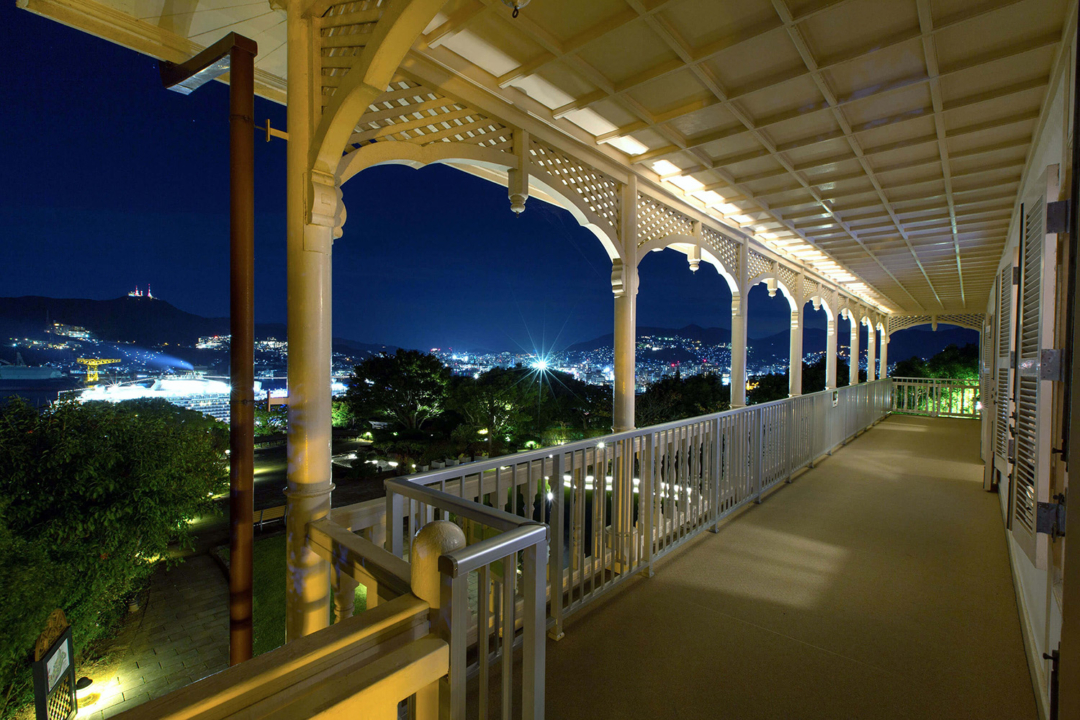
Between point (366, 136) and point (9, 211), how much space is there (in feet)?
157

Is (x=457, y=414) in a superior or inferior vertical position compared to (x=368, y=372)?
inferior

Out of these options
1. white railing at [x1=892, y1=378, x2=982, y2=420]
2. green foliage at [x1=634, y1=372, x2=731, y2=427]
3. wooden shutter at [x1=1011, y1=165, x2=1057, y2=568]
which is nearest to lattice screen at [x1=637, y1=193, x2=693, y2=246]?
wooden shutter at [x1=1011, y1=165, x2=1057, y2=568]

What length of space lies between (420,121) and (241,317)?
1.36 meters

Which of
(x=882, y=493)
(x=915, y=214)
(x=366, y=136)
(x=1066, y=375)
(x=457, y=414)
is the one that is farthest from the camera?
(x=457, y=414)

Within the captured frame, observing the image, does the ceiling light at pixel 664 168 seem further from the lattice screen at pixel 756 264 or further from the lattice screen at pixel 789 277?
the lattice screen at pixel 789 277

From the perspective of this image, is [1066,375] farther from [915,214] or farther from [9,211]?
[9,211]

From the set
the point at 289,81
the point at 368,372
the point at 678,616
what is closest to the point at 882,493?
the point at 678,616

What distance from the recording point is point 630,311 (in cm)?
387

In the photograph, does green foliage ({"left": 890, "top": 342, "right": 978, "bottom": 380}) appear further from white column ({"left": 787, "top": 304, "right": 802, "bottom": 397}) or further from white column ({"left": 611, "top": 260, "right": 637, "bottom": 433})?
white column ({"left": 611, "top": 260, "right": 637, "bottom": 433})

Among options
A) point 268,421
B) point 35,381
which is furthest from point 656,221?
point 268,421

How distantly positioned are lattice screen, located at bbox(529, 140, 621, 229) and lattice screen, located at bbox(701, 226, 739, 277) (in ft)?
5.49

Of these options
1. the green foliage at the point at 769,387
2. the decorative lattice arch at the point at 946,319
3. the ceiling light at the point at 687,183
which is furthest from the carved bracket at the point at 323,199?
the green foliage at the point at 769,387

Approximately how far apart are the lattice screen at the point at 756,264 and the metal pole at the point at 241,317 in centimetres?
543

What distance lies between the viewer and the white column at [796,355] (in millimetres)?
7340
